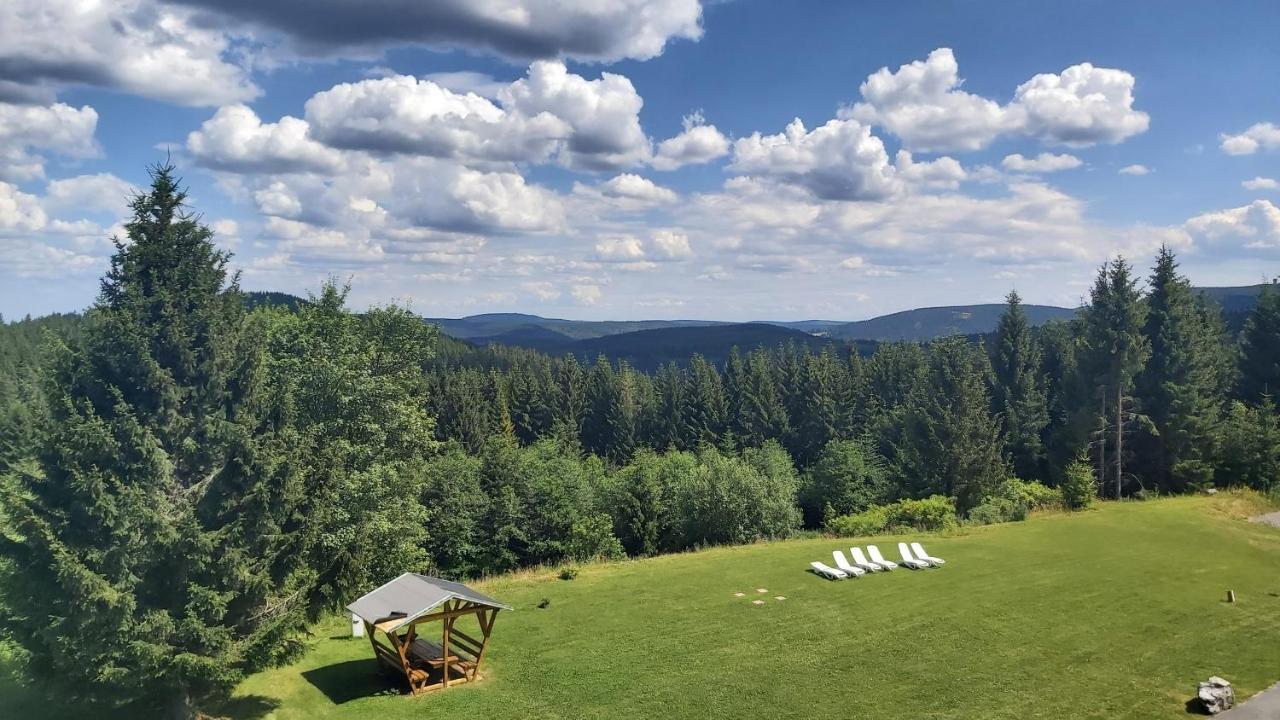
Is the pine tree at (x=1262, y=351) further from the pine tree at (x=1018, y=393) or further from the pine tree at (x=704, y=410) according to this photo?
the pine tree at (x=704, y=410)

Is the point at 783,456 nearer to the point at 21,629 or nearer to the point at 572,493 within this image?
the point at 572,493

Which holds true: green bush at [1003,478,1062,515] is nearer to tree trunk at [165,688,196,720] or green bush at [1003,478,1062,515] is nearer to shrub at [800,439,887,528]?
shrub at [800,439,887,528]

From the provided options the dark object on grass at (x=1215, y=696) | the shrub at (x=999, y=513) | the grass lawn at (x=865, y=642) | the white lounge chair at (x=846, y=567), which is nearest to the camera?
the dark object on grass at (x=1215, y=696)

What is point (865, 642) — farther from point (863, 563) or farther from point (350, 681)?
point (350, 681)

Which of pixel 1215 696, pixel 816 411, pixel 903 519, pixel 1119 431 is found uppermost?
pixel 1119 431

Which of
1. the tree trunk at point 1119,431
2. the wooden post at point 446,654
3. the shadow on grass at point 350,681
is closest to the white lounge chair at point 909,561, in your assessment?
the wooden post at point 446,654

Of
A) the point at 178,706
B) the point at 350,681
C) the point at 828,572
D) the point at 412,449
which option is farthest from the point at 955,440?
the point at 178,706
